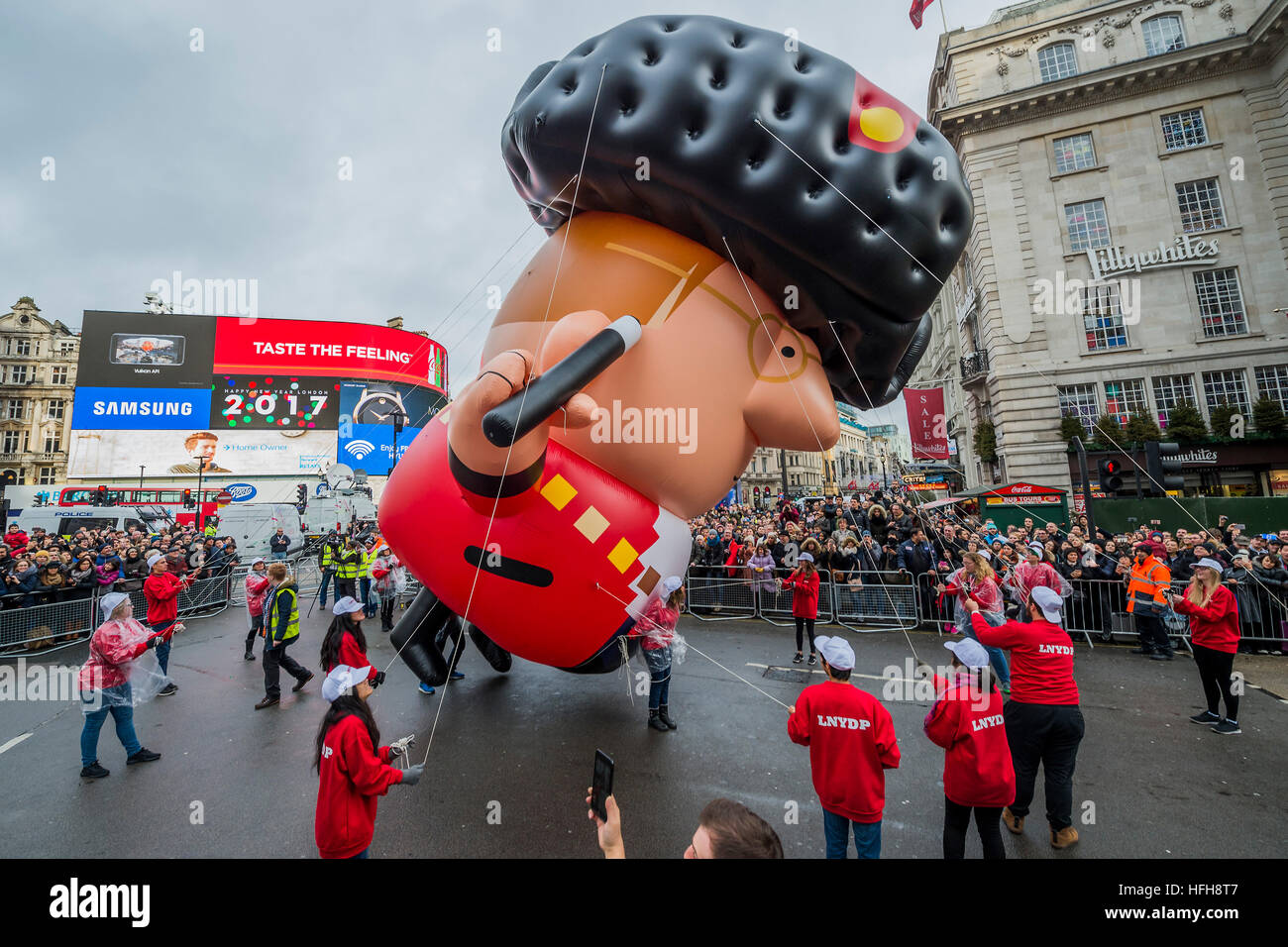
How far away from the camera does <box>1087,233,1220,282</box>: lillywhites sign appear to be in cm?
1944

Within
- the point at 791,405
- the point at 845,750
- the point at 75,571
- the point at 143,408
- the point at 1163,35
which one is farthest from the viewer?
the point at 143,408

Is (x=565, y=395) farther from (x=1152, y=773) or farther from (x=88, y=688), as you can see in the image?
(x=1152, y=773)

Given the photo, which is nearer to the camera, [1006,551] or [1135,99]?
[1006,551]

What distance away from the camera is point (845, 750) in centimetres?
306

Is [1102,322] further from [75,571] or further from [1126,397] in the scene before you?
[75,571]

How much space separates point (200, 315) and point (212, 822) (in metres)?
50.9

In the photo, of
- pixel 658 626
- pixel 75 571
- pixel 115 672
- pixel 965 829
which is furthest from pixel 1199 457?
pixel 75 571

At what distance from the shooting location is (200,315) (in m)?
41.7

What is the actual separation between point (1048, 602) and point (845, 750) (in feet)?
6.26

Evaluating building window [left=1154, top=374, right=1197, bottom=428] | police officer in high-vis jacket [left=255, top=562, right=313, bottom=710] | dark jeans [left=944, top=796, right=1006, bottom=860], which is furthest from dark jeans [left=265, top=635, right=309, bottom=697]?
building window [left=1154, top=374, right=1197, bottom=428]

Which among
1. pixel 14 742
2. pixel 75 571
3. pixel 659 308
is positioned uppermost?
pixel 659 308

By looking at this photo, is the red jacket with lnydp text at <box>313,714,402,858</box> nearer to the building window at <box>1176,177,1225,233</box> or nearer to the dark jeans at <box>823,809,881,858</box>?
the dark jeans at <box>823,809,881,858</box>

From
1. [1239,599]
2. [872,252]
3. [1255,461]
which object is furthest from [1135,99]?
[872,252]

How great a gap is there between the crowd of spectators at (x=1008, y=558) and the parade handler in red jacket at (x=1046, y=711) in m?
2.45
